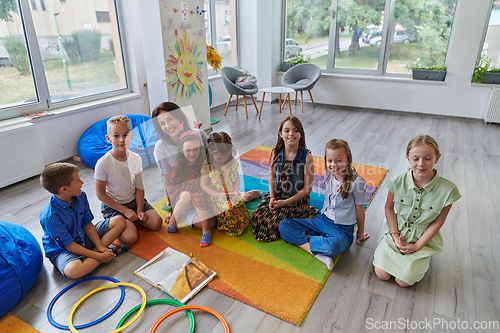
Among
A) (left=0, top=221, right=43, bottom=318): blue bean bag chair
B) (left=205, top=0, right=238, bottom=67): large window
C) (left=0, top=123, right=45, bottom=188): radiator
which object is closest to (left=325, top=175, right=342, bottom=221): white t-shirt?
(left=0, top=221, right=43, bottom=318): blue bean bag chair

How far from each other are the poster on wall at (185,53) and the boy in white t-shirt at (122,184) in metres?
1.69

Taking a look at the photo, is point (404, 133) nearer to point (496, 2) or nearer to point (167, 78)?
point (496, 2)

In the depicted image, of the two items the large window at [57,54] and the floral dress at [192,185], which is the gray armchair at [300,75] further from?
the floral dress at [192,185]

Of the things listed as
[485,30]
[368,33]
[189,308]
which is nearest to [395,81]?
[368,33]

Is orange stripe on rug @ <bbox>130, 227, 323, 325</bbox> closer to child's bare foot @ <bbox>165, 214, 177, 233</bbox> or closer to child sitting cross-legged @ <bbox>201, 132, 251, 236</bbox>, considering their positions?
child's bare foot @ <bbox>165, 214, 177, 233</bbox>

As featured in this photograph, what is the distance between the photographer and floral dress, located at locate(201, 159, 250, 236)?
229 cm

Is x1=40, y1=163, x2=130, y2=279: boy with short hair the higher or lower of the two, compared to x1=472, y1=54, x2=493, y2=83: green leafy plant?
lower

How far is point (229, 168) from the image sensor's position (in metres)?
2.32

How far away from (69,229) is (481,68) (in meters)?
5.74

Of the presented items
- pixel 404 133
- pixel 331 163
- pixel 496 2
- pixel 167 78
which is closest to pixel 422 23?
pixel 496 2

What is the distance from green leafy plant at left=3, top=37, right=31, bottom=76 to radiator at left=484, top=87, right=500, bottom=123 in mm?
6016

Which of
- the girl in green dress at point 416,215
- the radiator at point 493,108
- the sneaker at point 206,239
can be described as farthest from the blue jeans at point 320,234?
the radiator at point 493,108

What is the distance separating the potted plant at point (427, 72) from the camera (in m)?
5.33

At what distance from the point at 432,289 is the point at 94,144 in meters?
3.41
